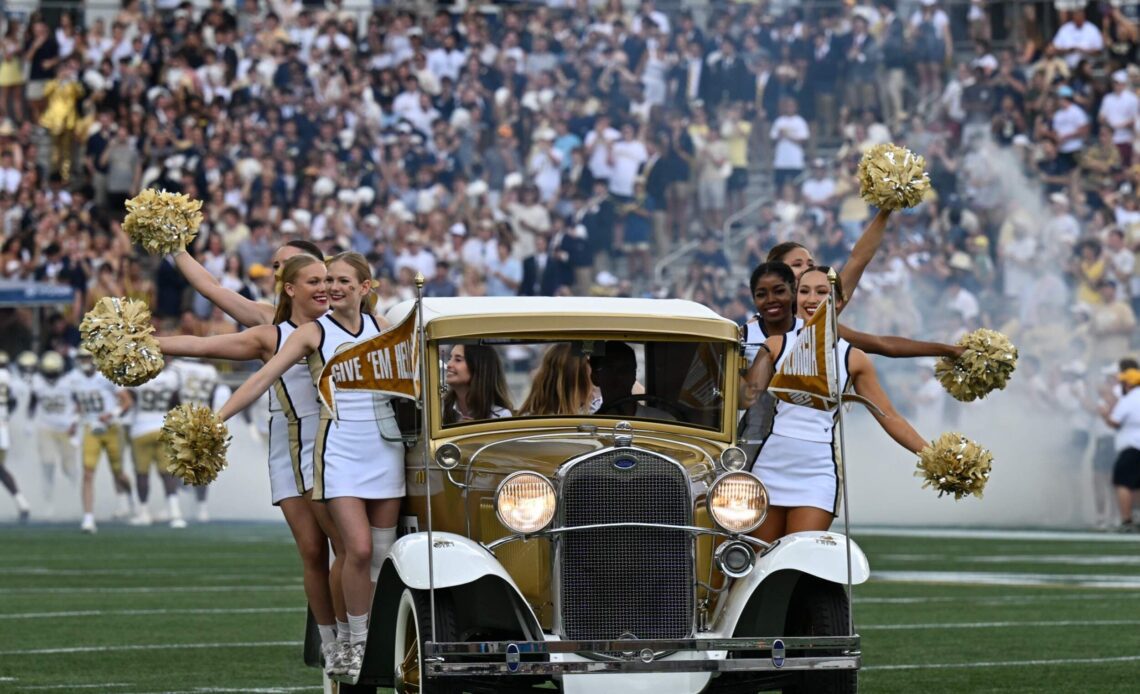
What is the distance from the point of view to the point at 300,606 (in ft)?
48.6

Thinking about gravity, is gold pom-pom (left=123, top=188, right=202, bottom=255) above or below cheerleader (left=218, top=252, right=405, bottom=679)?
above

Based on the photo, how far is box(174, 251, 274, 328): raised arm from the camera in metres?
8.91

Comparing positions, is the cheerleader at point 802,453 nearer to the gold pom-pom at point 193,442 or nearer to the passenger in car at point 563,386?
the passenger in car at point 563,386

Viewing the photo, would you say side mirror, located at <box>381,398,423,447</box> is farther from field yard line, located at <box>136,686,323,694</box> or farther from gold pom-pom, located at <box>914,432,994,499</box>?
field yard line, located at <box>136,686,323,694</box>

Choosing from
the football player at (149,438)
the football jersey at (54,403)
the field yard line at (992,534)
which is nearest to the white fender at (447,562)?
the field yard line at (992,534)

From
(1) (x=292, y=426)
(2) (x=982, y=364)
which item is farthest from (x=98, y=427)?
(2) (x=982, y=364)

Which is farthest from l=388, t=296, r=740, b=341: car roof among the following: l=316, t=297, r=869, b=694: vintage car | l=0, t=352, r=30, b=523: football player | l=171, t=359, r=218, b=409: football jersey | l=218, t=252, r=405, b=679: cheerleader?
l=0, t=352, r=30, b=523: football player

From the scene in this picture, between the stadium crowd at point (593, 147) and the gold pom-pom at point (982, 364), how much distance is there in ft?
55.3

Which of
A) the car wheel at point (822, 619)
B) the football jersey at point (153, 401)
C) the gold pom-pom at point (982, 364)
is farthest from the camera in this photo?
the football jersey at point (153, 401)

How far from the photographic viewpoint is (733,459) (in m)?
7.95

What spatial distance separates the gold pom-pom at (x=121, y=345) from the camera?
8.12 meters

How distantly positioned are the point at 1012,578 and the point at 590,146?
12746 mm

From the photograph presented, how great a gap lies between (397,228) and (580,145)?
2732 mm

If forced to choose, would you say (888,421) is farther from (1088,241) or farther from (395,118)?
(395,118)
